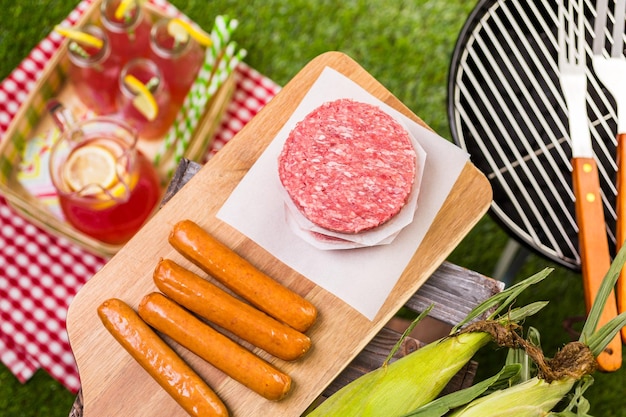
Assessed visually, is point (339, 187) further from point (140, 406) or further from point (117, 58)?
point (117, 58)

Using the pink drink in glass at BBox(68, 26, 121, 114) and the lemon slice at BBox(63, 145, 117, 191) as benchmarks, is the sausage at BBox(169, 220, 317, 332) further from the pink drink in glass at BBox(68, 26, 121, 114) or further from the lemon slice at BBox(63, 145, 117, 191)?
the pink drink in glass at BBox(68, 26, 121, 114)

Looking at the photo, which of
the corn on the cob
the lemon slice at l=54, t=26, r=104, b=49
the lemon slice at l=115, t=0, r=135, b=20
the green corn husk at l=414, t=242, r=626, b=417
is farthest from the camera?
the lemon slice at l=115, t=0, r=135, b=20

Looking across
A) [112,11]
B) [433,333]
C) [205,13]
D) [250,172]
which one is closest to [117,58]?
[112,11]

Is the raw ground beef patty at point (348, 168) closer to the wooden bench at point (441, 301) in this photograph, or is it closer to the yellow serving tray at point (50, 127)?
the wooden bench at point (441, 301)

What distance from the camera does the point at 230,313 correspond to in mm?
1729

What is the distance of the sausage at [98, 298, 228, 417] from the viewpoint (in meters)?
1.69

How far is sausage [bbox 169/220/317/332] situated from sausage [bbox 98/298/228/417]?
234mm

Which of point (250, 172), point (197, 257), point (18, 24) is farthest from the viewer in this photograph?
point (18, 24)

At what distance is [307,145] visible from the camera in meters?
1.84

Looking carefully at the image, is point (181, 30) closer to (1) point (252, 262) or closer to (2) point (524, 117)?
(1) point (252, 262)

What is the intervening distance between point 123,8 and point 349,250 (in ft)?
4.53

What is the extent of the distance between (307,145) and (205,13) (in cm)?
160

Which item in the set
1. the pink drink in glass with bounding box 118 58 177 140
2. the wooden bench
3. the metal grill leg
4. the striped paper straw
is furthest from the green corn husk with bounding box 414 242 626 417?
the pink drink in glass with bounding box 118 58 177 140

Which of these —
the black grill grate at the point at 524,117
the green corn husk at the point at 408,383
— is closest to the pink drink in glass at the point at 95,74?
the black grill grate at the point at 524,117
